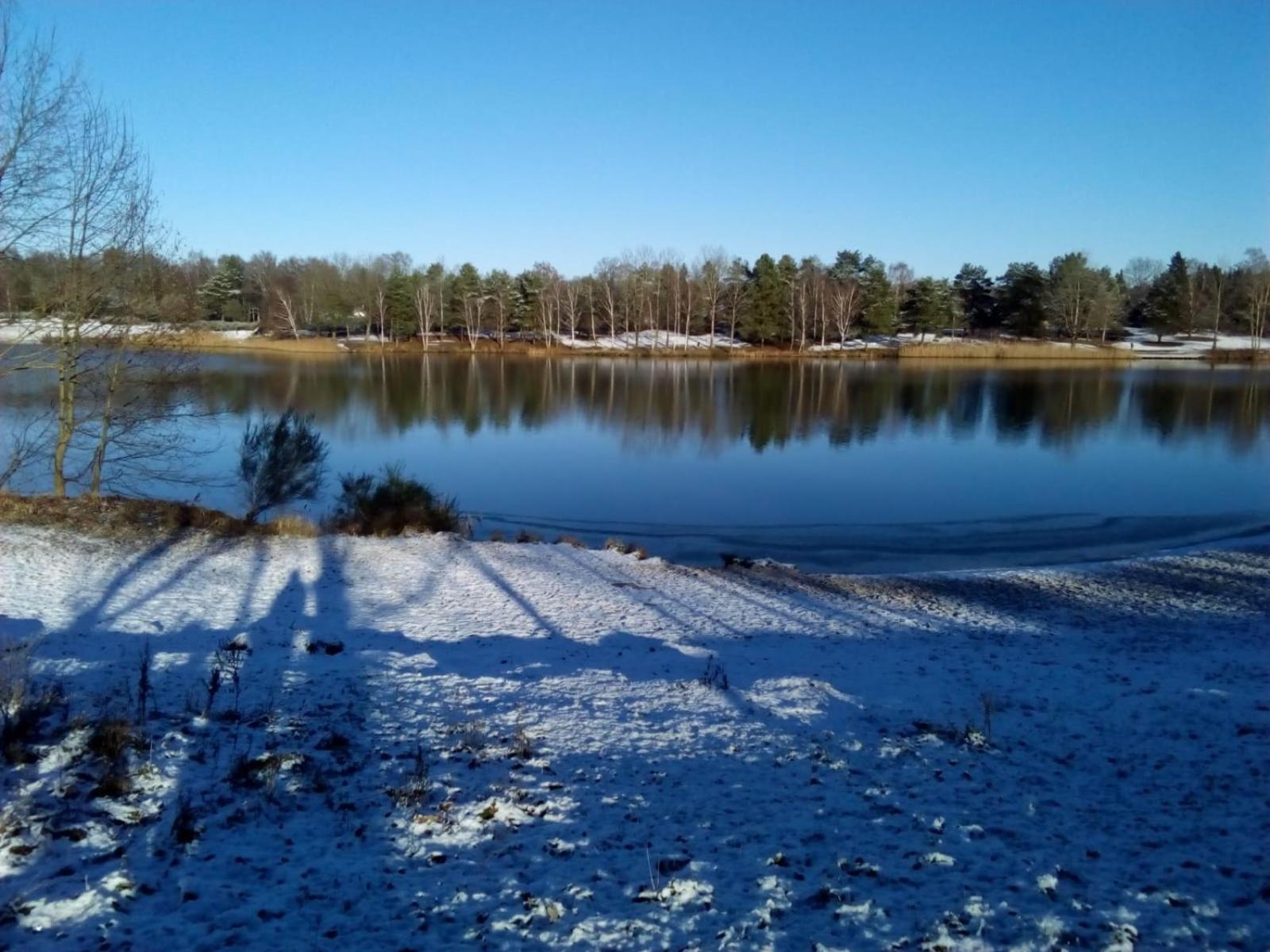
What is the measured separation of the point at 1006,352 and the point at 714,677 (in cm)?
7459

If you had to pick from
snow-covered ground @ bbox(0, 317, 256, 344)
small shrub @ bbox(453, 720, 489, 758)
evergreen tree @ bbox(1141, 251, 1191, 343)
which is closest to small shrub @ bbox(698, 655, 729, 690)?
small shrub @ bbox(453, 720, 489, 758)

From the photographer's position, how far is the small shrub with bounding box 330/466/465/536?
1552 cm

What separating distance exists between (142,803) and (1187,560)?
17363 millimetres

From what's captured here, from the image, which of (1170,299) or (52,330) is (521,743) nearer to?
(52,330)

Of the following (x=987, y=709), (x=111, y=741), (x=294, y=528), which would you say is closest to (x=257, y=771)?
(x=111, y=741)

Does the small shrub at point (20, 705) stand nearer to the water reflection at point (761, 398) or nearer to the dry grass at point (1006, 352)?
the water reflection at point (761, 398)

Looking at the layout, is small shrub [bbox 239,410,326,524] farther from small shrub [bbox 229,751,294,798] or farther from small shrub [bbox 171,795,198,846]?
small shrub [bbox 171,795,198,846]

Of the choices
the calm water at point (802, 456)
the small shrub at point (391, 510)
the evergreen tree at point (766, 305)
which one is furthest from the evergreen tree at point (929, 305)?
the small shrub at point (391, 510)

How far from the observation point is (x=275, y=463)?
55.7 ft

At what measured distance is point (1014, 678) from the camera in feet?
26.1

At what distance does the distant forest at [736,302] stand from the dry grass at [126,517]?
2546 inches

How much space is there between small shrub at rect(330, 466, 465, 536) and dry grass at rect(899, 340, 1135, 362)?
6319 cm

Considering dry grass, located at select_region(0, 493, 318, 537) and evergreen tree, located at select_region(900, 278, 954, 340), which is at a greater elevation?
evergreen tree, located at select_region(900, 278, 954, 340)

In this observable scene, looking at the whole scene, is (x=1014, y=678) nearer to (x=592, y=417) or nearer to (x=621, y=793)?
(x=621, y=793)
